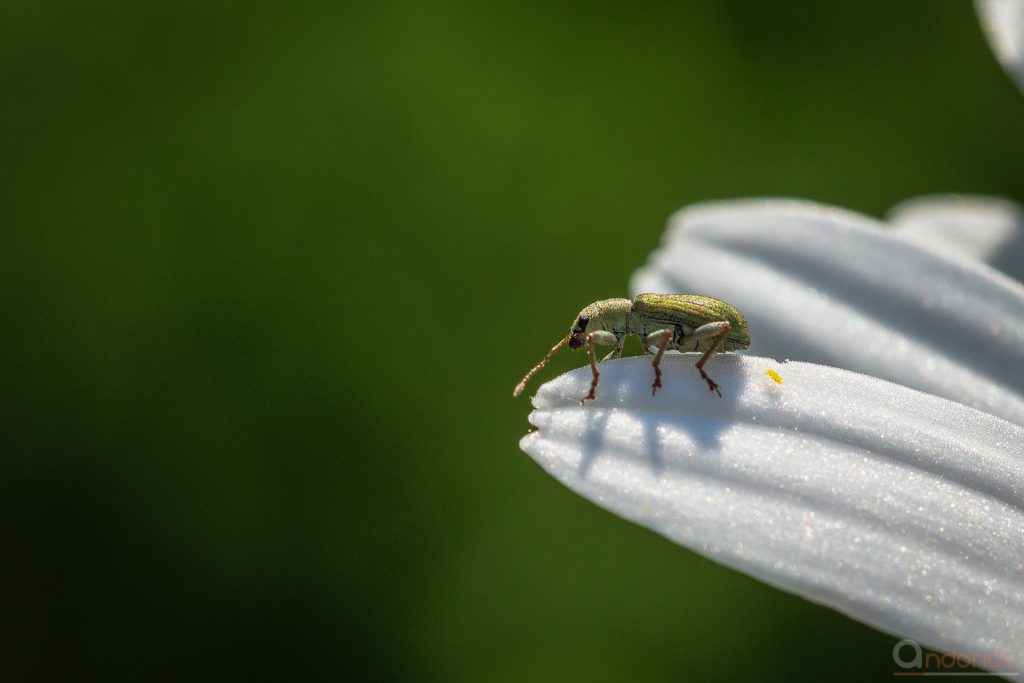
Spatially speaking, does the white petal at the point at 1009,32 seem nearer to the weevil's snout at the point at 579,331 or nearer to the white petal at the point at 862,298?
the white petal at the point at 862,298

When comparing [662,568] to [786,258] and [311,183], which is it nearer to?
[786,258]

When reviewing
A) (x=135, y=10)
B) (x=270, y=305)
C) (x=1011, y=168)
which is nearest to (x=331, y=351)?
(x=270, y=305)

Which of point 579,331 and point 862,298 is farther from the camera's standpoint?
point 862,298

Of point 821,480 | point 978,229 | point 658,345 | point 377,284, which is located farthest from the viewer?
point 377,284

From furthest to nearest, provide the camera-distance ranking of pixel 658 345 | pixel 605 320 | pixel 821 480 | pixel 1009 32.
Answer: pixel 1009 32 → pixel 605 320 → pixel 658 345 → pixel 821 480
